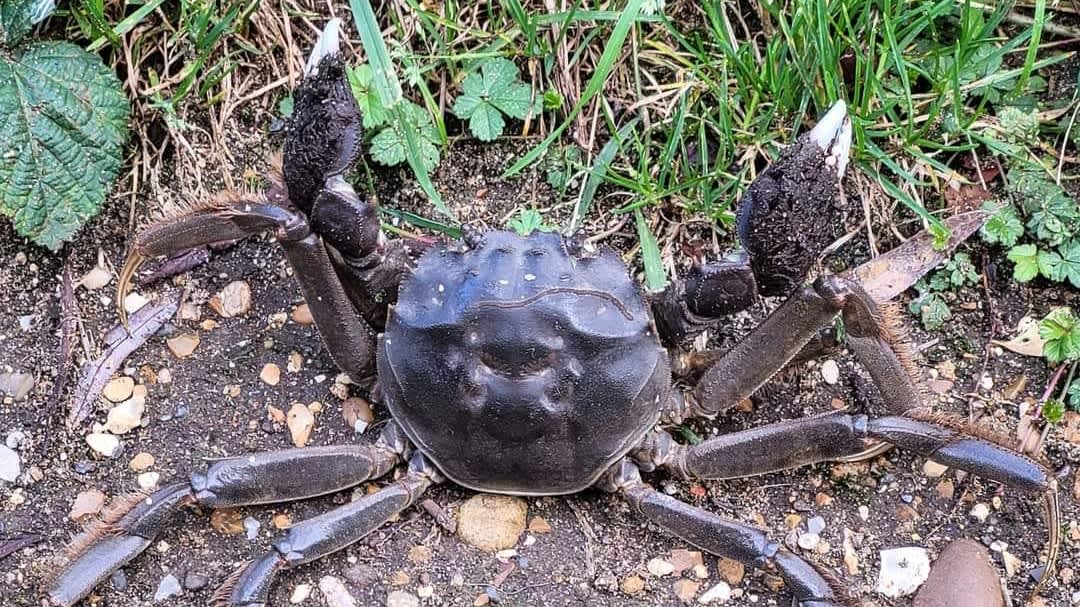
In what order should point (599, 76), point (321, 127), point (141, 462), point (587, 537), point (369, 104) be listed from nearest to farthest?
1. point (321, 127)
2. point (587, 537)
3. point (141, 462)
4. point (599, 76)
5. point (369, 104)

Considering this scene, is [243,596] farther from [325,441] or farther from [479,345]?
[479,345]

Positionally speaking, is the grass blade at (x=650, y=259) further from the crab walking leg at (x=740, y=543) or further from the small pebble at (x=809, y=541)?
the small pebble at (x=809, y=541)

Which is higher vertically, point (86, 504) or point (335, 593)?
point (86, 504)

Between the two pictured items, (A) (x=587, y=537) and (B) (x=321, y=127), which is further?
(A) (x=587, y=537)

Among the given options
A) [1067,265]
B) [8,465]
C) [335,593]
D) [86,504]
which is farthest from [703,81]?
[8,465]

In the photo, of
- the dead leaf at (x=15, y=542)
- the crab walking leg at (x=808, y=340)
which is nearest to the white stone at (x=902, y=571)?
the crab walking leg at (x=808, y=340)

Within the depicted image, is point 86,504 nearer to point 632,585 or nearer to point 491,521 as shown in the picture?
point 491,521
